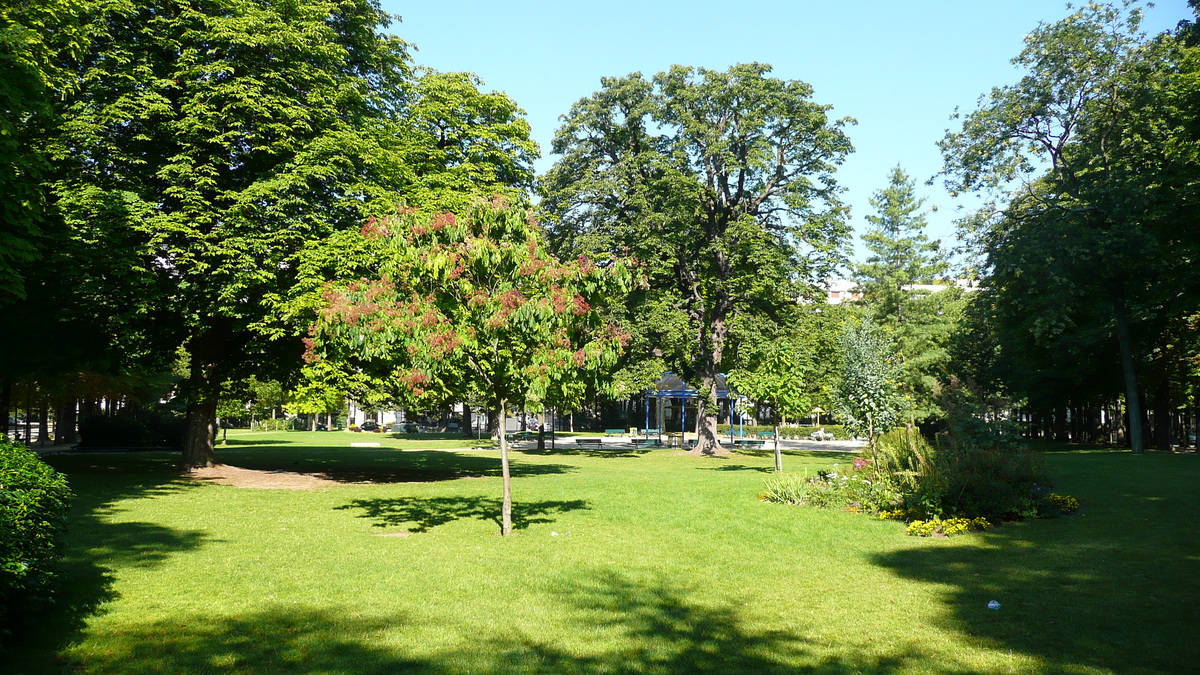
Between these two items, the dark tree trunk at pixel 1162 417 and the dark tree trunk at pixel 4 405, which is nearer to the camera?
the dark tree trunk at pixel 4 405

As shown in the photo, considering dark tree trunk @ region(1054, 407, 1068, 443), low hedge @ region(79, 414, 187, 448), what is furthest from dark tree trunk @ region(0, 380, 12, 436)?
dark tree trunk @ region(1054, 407, 1068, 443)

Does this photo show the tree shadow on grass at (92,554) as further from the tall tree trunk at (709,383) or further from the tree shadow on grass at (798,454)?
the tree shadow on grass at (798,454)

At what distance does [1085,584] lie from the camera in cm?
889

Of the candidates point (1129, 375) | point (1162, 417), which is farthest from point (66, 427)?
point (1162, 417)

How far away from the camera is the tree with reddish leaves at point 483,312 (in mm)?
11352

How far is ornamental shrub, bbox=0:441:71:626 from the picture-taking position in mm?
5809

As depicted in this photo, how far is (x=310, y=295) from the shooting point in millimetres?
18234

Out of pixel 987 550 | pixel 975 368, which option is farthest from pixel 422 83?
pixel 975 368

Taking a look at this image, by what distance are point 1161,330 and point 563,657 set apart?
125ft

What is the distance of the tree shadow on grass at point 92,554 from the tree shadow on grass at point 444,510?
134 inches

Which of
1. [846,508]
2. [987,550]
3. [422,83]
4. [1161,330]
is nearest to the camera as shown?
[987,550]

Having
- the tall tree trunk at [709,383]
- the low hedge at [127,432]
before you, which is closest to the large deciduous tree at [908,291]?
the tall tree trunk at [709,383]

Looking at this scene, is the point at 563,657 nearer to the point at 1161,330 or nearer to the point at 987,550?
the point at 987,550

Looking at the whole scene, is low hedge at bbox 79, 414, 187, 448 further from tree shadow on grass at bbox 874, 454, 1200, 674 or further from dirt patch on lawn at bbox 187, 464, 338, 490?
tree shadow on grass at bbox 874, 454, 1200, 674
